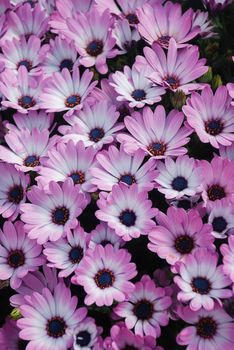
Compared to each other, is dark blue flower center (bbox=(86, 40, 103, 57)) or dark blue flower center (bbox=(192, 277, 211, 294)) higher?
dark blue flower center (bbox=(86, 40, 103, 57))

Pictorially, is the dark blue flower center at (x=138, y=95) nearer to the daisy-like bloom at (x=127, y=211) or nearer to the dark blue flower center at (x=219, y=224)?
the daisy-like bloom at (x=127, y=211)

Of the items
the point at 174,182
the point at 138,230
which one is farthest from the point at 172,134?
the point at 138,230

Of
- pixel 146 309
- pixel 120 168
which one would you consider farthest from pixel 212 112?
pixel 146 309

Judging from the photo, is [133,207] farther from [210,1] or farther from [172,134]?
[210,1]

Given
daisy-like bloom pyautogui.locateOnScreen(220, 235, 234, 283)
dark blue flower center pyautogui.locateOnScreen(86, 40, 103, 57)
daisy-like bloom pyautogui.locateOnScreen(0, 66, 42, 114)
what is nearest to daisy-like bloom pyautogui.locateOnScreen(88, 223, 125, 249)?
daisy-like bloom pyautogui.locateOnScreen(220, 235, 234, 283)

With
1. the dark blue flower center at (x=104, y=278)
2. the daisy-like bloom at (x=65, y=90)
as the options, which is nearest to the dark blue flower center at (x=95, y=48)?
the daisy-like bloom at (x=65, y=90)

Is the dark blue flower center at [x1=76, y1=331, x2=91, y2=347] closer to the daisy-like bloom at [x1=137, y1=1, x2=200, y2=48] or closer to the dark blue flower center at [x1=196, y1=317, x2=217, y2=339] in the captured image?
the dark blue flower center at [x1=196, y1=317, x2=217, y2=339]
